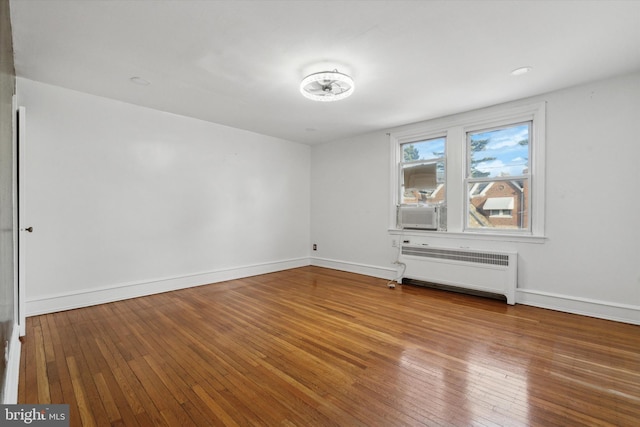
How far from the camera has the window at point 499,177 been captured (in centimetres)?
391

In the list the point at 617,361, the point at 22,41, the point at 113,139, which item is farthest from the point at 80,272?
the point at 617,361

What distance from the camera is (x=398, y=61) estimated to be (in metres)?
2.83

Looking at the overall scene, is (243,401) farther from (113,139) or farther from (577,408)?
(113,139)

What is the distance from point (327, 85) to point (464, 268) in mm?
3195

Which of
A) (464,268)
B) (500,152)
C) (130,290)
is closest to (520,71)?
(500,152)

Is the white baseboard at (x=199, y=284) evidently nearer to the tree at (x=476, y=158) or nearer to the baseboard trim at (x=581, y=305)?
the baseboard trim at (x=581, y=305)

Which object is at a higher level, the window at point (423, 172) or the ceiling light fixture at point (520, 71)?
the ceiling light fixture at point (520, 71)

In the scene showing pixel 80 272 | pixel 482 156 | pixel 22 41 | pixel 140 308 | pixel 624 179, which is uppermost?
pixel 22 41

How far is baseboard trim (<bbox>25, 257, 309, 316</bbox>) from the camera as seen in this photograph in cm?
336

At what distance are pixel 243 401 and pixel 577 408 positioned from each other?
2090 millimetres

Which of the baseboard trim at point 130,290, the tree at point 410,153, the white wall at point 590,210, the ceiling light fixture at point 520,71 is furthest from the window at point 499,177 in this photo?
the baseboard trim at point 130,290

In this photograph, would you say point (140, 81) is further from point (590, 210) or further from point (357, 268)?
point (590, 210)

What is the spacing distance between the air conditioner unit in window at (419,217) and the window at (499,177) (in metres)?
0.49

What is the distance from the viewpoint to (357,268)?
5.69 meters
